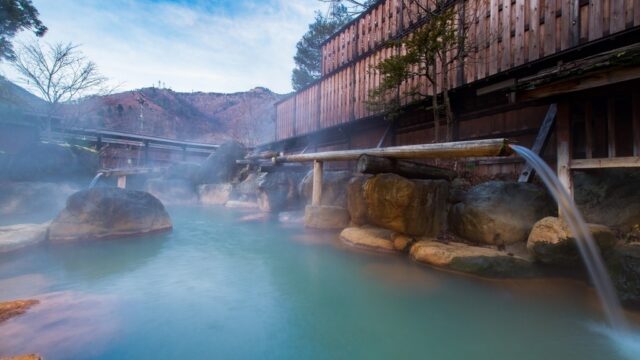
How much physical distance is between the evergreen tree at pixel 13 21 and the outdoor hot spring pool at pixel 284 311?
1567 centimetres

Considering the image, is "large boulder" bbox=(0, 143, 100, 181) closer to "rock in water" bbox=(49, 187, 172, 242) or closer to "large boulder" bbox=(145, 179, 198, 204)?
"large boulder" bbox=(145, 179, 198, 204)

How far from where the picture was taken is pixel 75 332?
2.84 meters

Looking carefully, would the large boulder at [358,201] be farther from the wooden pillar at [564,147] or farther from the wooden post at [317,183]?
the wooden pillar at [564,147]

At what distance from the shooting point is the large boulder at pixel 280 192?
12.6 m

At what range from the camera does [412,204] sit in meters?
5.79

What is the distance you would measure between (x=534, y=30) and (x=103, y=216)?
1062cm

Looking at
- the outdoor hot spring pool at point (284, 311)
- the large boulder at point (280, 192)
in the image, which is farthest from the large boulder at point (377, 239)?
the large boulder at point (280, 192)

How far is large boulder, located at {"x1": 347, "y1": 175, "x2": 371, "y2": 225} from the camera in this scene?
7.11 meters

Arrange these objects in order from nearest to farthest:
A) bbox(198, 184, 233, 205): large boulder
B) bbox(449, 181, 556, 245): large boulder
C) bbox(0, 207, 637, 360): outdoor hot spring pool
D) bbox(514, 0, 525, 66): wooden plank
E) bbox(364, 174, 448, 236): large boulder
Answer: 1. bbox(0, 207, 637, 360): outdoor hot spring pool
2. bbox(449, 181, 556, 245): large boulder
3. bbox(364, 174, 448, 236): large boulder
4. bbox(514, 0, 525, 66): wooden plank
5. bbox(198, 184, 233, 205): large boulder

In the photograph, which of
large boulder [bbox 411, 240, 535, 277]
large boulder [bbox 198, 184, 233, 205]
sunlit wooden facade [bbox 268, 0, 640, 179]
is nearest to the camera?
large boulder [bbox 411, 240, 535, 277]

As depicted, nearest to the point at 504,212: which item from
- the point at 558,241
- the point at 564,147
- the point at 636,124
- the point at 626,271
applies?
the point at 558,241

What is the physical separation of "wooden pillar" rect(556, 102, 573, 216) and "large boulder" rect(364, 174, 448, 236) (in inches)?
75.8

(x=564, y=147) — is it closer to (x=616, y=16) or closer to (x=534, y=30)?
(x=616, y=16)

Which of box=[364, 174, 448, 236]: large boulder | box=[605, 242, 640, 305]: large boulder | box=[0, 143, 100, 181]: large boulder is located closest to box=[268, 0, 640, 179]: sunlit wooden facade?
box=[605, 242, 640, 305]: large boulder
